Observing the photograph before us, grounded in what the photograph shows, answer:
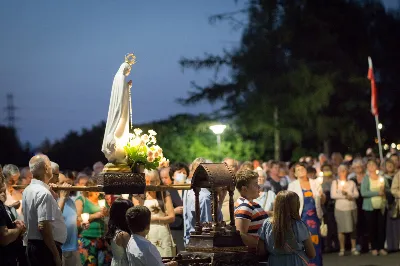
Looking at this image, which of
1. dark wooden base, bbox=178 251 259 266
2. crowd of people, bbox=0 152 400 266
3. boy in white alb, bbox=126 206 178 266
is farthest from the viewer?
crowd of people, bbox=0 152 400 266

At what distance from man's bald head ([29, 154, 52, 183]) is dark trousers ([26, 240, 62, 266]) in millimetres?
714

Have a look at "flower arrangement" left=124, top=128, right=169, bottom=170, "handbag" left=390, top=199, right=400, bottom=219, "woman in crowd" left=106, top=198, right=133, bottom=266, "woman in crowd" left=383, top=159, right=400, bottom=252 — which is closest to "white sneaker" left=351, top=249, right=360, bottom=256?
"woman in crowd" left=383, top=159, right=400, bottom=252

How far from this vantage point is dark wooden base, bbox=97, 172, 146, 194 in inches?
369

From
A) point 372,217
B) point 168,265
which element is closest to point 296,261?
A: point 168,265

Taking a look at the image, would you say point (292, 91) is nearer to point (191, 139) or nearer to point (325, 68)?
point (325, 68)

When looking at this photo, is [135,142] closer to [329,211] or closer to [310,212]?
[310,212]

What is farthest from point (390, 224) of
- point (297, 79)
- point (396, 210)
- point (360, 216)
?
point (297, 79)

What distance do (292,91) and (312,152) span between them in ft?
12.6

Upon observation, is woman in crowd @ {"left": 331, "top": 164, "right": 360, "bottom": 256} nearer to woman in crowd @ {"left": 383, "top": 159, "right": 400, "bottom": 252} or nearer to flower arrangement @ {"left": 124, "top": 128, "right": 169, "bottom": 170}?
woman in crowd @ {"left": 383, "top": 159, "right": 400, "bottom": 252}

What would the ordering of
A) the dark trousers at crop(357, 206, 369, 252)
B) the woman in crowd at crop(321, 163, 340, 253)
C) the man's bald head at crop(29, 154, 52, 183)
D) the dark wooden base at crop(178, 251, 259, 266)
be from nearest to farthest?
1. the dark wooden base at crop(178, 251, 259, 266)
2. the man's bald head at crop(29, 154, 52, 183)
3. the woman in crowd at crop(321, 163, 340, 253)
4. the dark trousers at crop(357, 206, 369, 252)

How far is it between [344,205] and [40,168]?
10852 mm

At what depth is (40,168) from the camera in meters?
9.15

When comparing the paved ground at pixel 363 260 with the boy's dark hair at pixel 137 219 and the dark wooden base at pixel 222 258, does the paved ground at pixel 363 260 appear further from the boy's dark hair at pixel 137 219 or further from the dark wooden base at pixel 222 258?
the boy's dark hair at pixel 137 219

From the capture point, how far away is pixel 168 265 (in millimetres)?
7551
